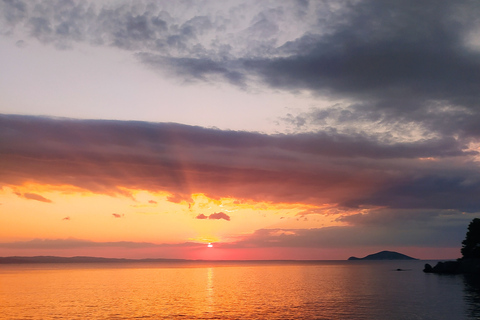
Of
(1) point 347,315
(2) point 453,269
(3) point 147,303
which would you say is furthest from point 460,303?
(2) point 453,269

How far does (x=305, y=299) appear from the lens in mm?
92438

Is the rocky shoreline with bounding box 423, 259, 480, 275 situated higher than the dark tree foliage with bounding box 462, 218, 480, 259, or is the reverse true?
the dark tree foliage with bounding box 462, 218, 480, 259

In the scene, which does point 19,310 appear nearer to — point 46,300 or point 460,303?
point 46,300

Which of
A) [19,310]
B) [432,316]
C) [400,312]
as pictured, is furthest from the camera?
[19,310]

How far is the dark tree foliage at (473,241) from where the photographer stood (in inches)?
6653

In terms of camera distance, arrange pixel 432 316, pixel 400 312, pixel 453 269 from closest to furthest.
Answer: pixel 432 316 → pixel 400 312 → pixel 453 269

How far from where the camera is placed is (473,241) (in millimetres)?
170000

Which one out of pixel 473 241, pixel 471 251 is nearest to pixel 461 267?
pixel 471 251

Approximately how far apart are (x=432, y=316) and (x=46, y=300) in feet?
270

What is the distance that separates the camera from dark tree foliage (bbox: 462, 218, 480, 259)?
554ft

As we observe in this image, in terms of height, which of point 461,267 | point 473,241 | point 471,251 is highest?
point 473,241

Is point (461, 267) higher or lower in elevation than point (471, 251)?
lower

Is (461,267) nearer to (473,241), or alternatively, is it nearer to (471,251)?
(471,251)

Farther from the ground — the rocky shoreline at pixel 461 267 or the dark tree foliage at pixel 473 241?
the dark tree foliage at pixel 473 241
